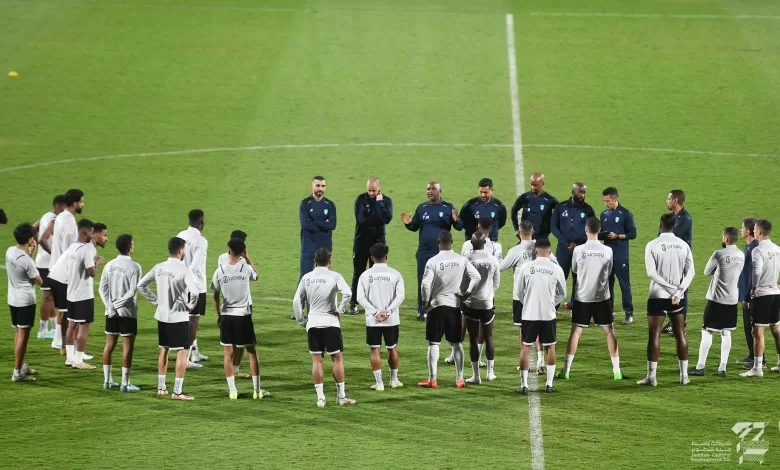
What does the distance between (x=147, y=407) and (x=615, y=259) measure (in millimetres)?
7601

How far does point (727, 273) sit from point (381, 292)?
4532 millimetres

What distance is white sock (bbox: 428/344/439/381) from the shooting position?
15383 mm

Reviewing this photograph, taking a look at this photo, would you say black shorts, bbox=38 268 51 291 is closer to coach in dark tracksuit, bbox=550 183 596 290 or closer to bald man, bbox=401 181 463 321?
bald man, bbox=401 181 463 321

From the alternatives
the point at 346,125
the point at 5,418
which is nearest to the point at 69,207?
the point at 5,418

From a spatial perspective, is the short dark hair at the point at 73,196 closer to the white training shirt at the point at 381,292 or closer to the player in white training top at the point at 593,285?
the white training shirt at the point at 381,292

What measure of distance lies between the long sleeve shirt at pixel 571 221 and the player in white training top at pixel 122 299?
22.1ft

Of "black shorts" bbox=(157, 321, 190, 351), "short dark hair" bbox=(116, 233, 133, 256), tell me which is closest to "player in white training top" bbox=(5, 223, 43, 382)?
"short dark hair" bbox=(116, 233, 133, 256)

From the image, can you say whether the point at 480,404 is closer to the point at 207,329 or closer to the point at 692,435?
the point at 692,435

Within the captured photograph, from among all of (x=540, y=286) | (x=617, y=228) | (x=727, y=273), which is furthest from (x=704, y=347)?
(x=617, y=228)

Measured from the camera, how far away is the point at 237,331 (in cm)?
1495

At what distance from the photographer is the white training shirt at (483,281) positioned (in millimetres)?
15508

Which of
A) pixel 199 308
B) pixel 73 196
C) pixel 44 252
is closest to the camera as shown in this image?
pixel 199 308

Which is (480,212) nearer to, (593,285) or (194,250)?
(593,285)

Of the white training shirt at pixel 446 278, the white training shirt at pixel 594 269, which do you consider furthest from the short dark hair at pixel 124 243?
the white training shirt at pixel 594 269
